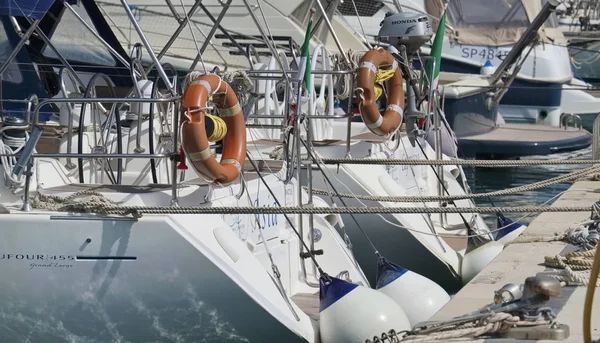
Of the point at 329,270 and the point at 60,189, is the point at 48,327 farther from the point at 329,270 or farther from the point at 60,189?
the point at 329,270

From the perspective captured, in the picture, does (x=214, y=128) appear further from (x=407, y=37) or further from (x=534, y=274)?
(x=407, y=37)

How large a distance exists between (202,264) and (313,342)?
39.8 inches

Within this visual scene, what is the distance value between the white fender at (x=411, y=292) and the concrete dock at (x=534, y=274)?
25.2 inches

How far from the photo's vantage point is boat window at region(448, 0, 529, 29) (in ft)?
75.4

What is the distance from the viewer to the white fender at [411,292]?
7422mm

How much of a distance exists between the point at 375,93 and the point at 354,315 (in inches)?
106

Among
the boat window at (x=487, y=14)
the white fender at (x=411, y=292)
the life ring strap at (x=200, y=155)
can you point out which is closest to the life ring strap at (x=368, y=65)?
the white fender at (x=411, y=292)

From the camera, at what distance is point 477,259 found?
9461mm

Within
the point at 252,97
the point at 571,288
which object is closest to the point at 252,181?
the point at 252,97

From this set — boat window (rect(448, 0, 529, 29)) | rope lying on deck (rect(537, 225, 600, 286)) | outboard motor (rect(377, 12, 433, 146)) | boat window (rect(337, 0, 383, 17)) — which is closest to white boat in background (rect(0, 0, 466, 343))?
rope lying on deck (rect(537, 225, 600, 286))

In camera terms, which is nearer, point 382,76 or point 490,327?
point 490,327

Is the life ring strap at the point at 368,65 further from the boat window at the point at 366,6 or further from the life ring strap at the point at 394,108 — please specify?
the boat window at the point at 366,6

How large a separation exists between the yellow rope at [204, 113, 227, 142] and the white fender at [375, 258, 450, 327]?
1.97 meters

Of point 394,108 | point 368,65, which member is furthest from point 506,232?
point 368,65
